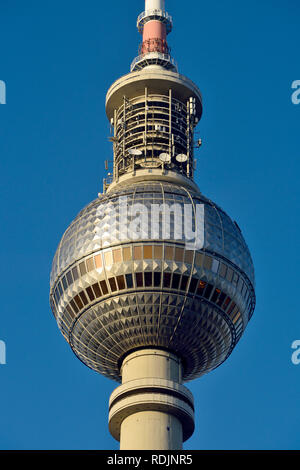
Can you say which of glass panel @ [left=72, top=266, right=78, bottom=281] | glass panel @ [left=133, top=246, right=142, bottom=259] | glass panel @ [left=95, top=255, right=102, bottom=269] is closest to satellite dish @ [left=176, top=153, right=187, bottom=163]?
glass panel @ [left=133, top=246, right=142, bottom=259]

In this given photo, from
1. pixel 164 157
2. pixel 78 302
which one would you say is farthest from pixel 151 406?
pixel 164 157

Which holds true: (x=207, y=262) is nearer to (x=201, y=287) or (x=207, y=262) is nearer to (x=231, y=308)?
(x=201, y=287)

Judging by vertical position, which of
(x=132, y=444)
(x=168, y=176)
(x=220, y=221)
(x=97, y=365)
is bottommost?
(x=132, y=444)

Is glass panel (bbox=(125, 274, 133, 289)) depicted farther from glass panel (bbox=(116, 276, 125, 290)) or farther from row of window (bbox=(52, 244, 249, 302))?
row of window (bbox=(52, 244, 249, 302))

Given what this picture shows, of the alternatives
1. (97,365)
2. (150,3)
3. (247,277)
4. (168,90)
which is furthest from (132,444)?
(150,3)

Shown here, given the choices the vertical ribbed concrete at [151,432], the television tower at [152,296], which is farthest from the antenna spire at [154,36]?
the vertical ribbed concrete at [151,432]

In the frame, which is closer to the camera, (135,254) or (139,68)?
(135,254)

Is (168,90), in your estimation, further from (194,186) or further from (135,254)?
(135,254)
